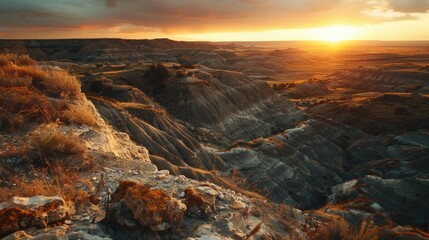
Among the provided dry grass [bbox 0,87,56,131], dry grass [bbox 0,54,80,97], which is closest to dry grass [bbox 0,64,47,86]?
dry grass [bbox 0,54,80,97]

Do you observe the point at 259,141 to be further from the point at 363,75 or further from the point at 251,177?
the point at 363,75

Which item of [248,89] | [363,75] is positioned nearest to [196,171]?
[248,89]

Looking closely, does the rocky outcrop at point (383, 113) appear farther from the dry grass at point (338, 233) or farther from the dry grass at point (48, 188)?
the dry grass at point (48, 188)

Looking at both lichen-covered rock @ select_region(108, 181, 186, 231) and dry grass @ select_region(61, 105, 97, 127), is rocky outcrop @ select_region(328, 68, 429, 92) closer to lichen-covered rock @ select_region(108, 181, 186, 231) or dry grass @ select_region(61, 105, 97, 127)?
dry grass @ select_region(61, 105, 97, 127)

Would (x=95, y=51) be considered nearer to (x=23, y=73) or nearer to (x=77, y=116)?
(x=23, y=73)

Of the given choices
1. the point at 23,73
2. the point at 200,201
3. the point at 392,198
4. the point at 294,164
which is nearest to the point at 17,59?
the point at 23,73

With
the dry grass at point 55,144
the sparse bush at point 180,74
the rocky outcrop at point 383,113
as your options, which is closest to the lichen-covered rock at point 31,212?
the dry grass at point 55,144
